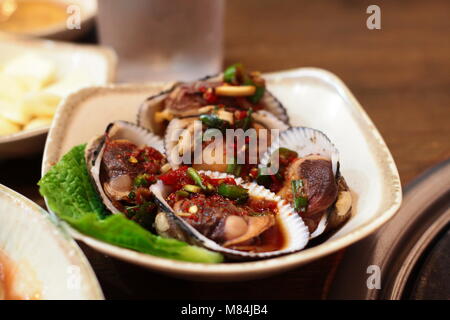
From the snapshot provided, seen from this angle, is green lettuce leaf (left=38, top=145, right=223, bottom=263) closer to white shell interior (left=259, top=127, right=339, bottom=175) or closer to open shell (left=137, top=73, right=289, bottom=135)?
open shell (left=137, top=73, right=289, bottom=135)

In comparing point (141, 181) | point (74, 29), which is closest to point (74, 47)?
point (74, 29)

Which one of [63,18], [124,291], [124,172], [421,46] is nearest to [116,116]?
[124,172]

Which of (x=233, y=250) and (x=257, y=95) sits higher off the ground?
(x=257, y=95)

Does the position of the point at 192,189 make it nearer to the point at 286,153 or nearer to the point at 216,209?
the point at 216,209

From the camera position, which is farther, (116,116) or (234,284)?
(116,116)

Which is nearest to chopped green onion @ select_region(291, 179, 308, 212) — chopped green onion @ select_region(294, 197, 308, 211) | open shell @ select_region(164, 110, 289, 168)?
chopped green onion @ select_region(294, 197, 308, 211)

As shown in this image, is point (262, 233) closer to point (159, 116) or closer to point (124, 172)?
point (124, 172)
